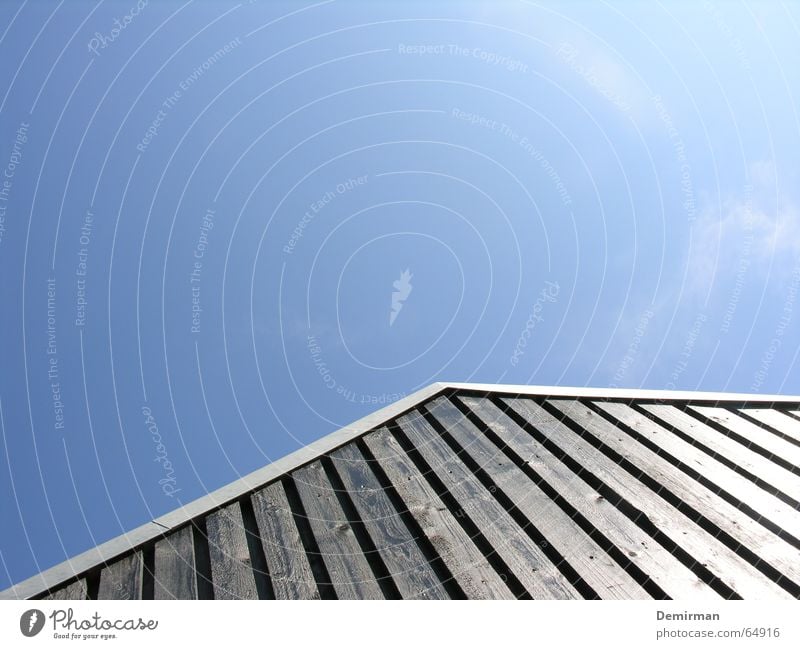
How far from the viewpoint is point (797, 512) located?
2.62 m

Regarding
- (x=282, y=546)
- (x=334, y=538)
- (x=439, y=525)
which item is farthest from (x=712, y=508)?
(x=282, y=546)

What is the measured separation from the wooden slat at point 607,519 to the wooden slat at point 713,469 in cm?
55

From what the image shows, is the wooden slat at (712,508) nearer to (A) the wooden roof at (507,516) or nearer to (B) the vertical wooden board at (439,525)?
(A) the wooden roof at (507,516)

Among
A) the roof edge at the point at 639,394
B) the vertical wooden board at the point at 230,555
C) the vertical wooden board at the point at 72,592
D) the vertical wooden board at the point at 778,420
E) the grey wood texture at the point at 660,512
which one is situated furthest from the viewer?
the roof edge at the point at 639,394

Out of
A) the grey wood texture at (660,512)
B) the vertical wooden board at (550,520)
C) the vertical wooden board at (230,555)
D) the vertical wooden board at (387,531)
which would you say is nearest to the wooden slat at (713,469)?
the grey wood texture at (660,512)

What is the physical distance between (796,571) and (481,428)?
1.75 m

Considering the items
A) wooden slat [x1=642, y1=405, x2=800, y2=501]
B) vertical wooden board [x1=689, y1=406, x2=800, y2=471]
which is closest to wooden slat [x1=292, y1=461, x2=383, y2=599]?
wooden slat [x1=642, y1=405, x2=800, y2=501]

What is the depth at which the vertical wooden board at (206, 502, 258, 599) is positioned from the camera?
7.98 ft

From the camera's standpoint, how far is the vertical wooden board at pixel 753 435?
3.13m

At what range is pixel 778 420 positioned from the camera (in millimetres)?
3564

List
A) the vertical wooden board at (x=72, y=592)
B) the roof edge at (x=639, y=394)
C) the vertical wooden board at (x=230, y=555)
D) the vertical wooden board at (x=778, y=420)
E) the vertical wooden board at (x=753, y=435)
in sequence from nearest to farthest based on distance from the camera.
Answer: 1. the vertical wooden board at (x=230, y=555)
2. the vertical wooden board at (x=72, y=592)
3. the vertical wooden board at (x=753, y=435)
4. the vertical wooden board at (x=778, y=420)
5. the roof edge at (x=639, y=394)

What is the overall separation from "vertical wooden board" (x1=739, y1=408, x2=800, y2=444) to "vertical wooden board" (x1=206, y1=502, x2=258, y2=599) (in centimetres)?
291
